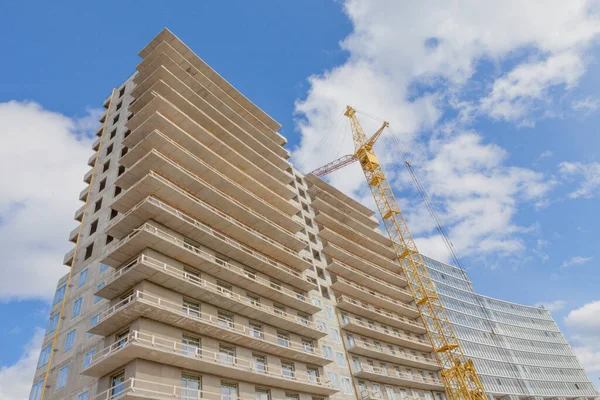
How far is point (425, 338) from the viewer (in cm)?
6306

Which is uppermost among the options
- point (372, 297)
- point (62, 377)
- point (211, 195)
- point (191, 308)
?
point (211, 195)

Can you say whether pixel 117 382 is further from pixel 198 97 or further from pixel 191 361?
pixel 198 97

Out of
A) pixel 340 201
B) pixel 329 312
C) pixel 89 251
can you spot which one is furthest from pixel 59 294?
pixel 340 201

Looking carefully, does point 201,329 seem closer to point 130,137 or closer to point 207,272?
point 207,272

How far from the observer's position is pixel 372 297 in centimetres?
5800

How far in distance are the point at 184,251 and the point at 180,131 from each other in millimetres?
13140

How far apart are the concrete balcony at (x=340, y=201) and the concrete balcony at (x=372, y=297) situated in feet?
52.5

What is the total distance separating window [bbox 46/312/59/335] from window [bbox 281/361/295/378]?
814 inches

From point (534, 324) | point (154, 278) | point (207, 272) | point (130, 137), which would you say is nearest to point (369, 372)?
point (207, 272)

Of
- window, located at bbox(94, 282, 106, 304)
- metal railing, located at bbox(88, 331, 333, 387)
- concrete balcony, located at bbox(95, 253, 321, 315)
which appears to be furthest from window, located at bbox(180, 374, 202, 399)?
window, located at bbox(94, 282, 106, 304)

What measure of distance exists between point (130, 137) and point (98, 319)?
17892mm

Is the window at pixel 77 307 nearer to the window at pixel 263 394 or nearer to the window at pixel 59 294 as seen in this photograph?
the window at pixel 59 294

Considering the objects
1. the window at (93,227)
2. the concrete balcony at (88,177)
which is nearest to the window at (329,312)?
the window at (93,227)

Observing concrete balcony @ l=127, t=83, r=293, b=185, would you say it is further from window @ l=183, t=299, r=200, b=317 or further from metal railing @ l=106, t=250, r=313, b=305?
window @ l=183, t=299, r=200, b=317
